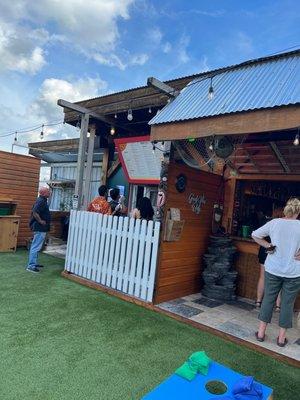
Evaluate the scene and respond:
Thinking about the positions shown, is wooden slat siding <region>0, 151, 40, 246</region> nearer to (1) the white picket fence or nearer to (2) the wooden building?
(2) the wooden building

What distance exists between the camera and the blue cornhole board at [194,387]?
180 centimetres

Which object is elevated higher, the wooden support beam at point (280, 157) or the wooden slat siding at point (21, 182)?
the wooden support beam at point (280, 157)

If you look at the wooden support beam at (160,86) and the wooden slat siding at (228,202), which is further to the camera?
the wooden slat siding at (228,202)

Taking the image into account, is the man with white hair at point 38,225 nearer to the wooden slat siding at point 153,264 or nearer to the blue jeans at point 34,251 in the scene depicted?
the blue jeans at point 34,251

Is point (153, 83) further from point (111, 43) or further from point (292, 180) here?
point (111, 43)

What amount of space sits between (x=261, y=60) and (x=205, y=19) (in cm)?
306

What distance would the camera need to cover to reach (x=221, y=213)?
5.85m

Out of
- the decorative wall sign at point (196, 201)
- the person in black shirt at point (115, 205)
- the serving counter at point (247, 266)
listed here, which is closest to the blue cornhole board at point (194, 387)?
the decorative wall sign at point (196, 201)

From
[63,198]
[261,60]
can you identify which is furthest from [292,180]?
[63,198]

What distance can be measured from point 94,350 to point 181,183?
8.96ft

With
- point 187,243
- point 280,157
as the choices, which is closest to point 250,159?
point 280,157

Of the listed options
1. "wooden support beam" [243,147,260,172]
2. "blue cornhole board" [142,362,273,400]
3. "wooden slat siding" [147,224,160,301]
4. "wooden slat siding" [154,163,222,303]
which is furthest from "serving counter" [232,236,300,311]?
"blue cornhole board" [142,362,273,400]

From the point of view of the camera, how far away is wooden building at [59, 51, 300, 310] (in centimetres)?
343

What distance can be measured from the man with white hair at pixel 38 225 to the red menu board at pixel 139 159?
8.00 ft
